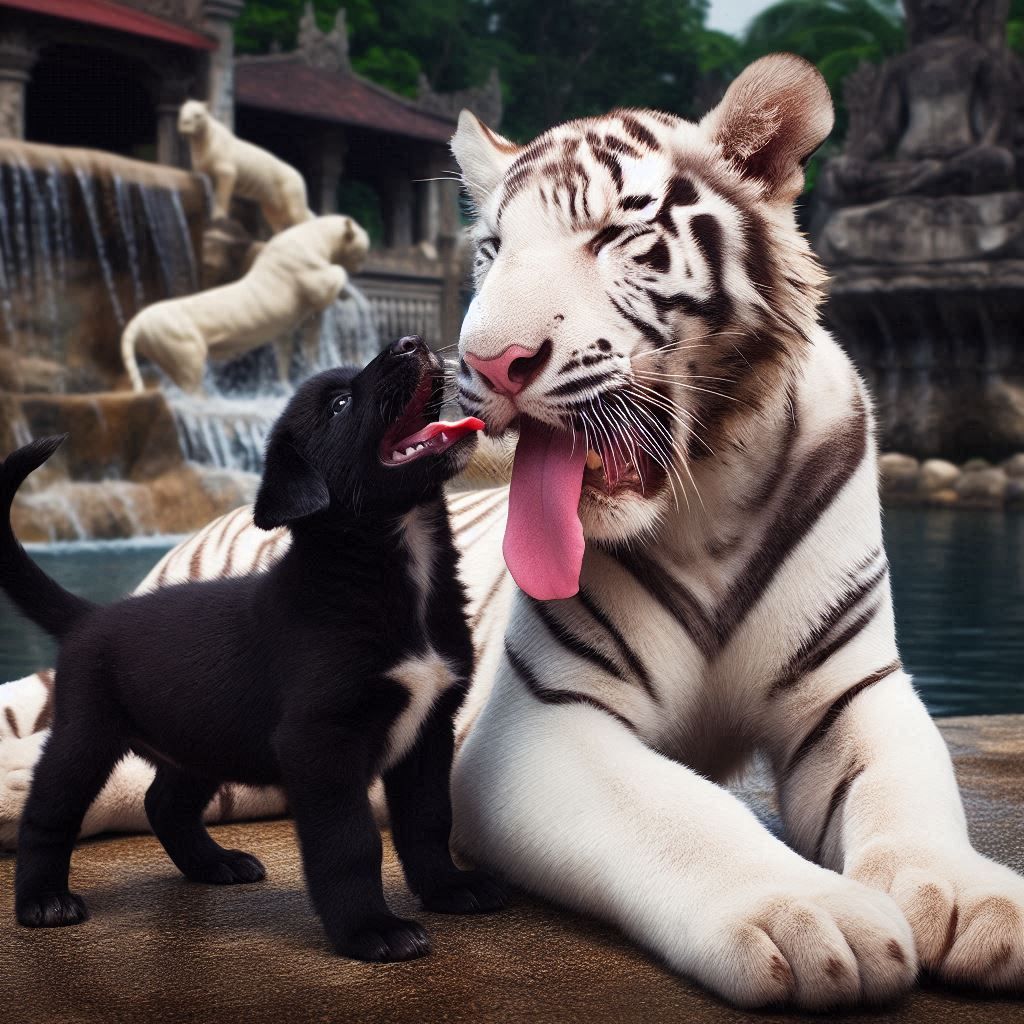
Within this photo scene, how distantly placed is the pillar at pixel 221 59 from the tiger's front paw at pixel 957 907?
16878 mm

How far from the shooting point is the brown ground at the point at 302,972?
4.85ft

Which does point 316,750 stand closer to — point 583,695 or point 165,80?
point 583,695

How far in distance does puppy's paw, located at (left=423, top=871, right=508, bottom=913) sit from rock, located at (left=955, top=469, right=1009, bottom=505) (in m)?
14.5

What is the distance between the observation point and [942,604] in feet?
24.5

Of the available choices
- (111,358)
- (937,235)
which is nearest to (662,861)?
(111,358)

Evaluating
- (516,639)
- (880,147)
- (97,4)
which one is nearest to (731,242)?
(516,639)

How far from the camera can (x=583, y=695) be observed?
6.34ft

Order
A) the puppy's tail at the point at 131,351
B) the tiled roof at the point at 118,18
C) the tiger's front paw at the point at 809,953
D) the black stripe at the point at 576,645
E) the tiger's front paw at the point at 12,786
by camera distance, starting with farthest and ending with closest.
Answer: the tiled roof at the point at 118,18
the puppy's tail at the point at 131,351
the tiger's front paw at the point at 12,786
the black stripe at the point at 576,645
the tiger's front paw at the point at 809,953

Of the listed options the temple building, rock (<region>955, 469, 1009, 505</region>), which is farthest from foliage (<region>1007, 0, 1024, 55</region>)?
rock (<region>955, 469, 1009, 505</region>)

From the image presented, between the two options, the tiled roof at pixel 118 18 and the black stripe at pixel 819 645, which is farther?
the tiled roof at pixel 118 18

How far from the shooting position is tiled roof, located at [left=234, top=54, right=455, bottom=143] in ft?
→ 66.6

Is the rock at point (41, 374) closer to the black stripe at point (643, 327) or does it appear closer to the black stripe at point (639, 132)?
the black stripe at point (639, 132)

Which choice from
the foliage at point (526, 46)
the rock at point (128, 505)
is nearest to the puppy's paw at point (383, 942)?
the rock at point (128, 505)

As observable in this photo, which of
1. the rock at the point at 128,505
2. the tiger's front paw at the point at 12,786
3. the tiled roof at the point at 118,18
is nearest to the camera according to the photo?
the tiger's front paw at the point at 12,786
